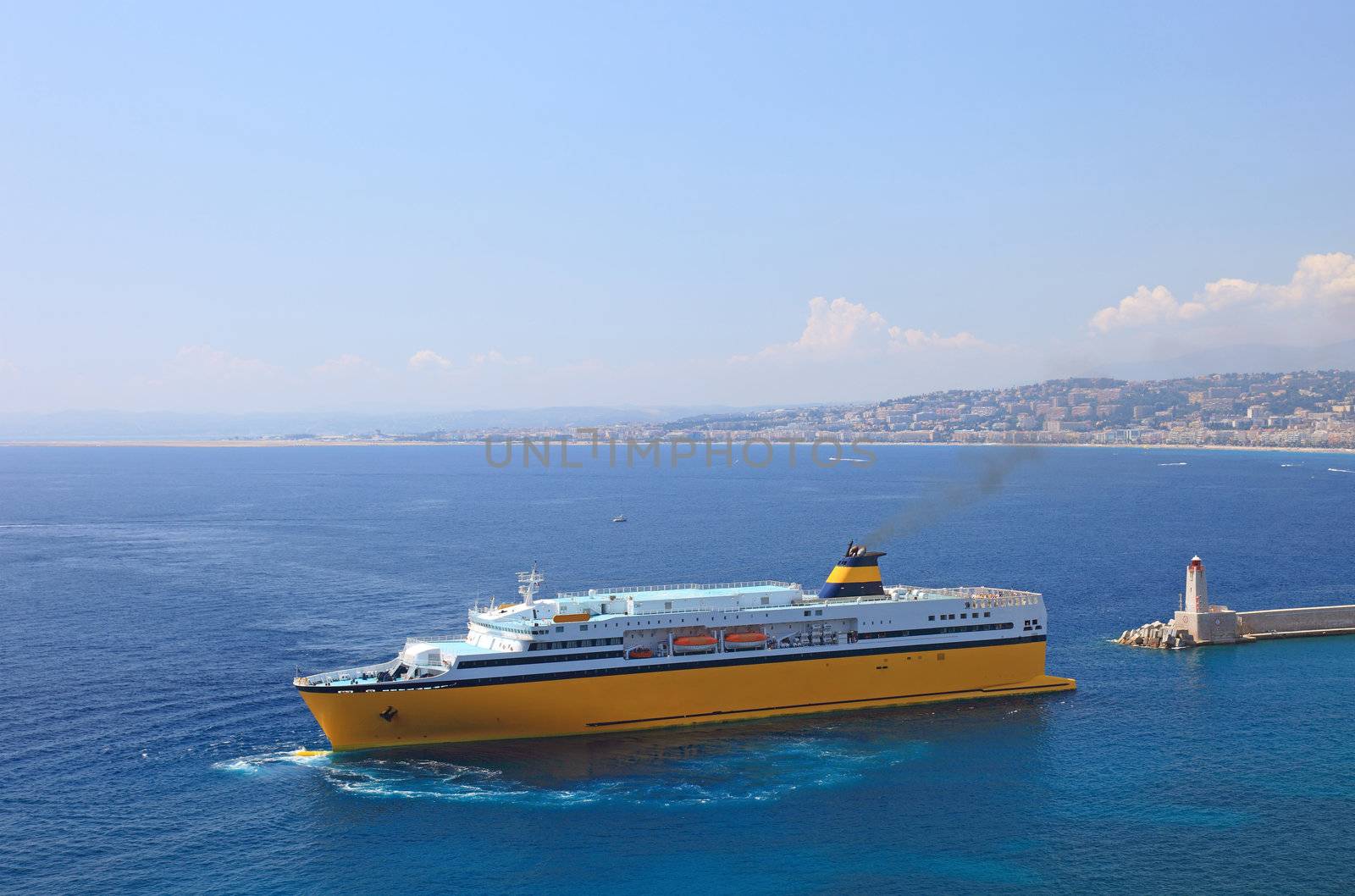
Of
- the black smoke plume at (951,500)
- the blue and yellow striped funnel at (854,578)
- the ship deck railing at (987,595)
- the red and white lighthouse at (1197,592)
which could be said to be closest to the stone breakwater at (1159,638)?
the red and white lighthouse at (1197,592)

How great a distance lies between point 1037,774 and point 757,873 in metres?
11.3

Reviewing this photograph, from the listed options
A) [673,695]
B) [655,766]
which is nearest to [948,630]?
[673,695]

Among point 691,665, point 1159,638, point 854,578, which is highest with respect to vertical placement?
point 854,578

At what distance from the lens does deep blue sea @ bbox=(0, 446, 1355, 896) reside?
27531mm

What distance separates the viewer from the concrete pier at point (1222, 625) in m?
50.7

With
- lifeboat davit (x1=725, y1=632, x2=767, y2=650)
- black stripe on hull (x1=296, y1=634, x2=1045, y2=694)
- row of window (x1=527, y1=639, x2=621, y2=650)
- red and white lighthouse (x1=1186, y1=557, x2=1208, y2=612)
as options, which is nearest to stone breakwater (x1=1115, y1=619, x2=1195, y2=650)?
red and white lighthouse (x1=1186, y1=557, x2=1208, y2=612)

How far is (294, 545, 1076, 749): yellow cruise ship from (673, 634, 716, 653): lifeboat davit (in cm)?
5

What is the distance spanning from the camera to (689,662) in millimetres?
39062

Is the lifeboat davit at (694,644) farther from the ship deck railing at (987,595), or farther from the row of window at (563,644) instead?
the ship deck railing at (987,595)

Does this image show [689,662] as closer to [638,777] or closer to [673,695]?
[673,695]

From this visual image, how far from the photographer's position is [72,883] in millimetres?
26328

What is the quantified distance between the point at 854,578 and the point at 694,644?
24.8 feet

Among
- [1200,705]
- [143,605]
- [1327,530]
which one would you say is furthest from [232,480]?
[1200,705]

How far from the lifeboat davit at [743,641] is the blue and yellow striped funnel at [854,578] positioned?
4.05 meters
